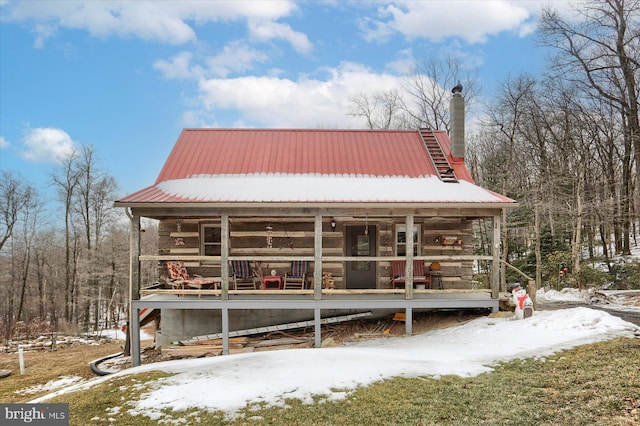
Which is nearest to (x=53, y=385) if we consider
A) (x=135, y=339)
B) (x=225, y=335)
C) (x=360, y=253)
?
(x=135, y=339)

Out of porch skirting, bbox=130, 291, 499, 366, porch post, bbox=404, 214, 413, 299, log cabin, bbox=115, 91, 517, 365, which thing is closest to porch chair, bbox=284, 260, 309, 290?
log cabin, bbox=115, 91, 517, 365

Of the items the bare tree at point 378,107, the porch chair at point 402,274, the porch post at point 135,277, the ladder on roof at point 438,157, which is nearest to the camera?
the porch post at point 135,277

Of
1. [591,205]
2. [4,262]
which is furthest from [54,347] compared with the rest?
[591,205]

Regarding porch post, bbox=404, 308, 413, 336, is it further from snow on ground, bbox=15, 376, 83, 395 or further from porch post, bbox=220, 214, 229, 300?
snow on ground, bbox=15, 376, 83, 395

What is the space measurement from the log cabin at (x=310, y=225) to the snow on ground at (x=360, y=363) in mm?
1438

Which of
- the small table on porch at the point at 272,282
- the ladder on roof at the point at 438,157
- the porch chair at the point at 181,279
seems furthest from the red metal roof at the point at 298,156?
the small table on porch at the point at 272,282

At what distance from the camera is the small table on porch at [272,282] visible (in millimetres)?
11474

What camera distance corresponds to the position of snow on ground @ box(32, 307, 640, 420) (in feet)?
19.5

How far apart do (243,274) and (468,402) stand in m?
A: 7.68

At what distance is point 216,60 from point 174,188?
2387cm

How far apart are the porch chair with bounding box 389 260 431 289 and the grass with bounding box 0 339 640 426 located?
486 centimetres

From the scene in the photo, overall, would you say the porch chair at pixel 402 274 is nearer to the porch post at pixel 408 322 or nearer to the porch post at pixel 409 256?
the porch post at pixel 409 256

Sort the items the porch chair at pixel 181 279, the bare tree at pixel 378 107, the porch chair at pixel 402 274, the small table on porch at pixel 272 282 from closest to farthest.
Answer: the porch chair at pixel 181 279 < the small table on porch at pixel 272 282 < the porch chair at pixel 402 274 < the bare tree at pixel 378 107

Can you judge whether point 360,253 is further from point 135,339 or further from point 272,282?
point 135,339
